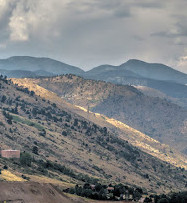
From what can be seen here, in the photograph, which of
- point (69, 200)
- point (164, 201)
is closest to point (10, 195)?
point (69, 200)

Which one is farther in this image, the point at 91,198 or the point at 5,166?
the point at 5,166

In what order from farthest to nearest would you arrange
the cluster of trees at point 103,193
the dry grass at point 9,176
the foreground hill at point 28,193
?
the dry grass at point 9,176 < the cluster of trees at point 103,193 < the foreground hill at point 28,193

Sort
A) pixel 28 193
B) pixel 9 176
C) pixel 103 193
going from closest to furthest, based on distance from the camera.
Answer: pixel 28 193, pixel 103 193, pixel 9 176

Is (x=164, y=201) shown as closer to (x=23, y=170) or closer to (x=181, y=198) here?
(x=181, y=198)

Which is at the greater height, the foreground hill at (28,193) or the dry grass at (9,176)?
the foreground hill at (28,193)

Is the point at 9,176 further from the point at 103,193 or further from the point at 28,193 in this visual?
the point at 28,193

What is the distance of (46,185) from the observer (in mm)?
90312

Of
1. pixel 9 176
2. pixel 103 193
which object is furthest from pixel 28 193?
pixel 9 176

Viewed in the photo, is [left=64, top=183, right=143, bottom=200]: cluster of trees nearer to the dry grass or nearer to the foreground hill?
the dry grass

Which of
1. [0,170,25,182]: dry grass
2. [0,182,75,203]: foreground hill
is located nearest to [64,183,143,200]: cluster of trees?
[0,170,25,182]: dry grass

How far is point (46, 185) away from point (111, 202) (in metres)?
25.7

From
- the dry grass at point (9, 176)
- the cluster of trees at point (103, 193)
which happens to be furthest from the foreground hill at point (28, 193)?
the dry grass at point (9, 176)

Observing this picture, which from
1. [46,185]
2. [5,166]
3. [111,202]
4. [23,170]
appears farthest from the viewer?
[23,170]

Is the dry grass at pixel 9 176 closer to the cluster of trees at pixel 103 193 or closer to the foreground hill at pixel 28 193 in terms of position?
the cluster of trees at pixel 103 193
